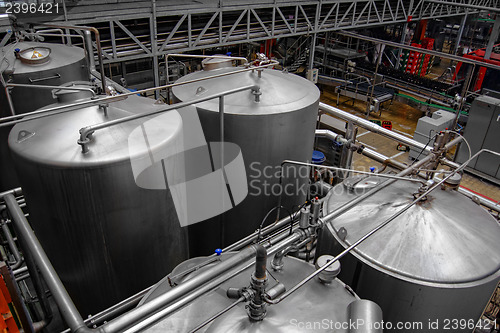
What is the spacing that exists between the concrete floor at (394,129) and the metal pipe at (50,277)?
4924 mm

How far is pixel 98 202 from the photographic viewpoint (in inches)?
103

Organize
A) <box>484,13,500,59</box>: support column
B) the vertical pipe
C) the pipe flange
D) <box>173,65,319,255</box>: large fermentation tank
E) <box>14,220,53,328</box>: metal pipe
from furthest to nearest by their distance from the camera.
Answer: <box>484,13,500,59</box>: support column < <box>173,65,319,255</box>: large fermentation tank < <box>14,220,53,328</box>: metal pipe < the pipe flange < the vertical pipe

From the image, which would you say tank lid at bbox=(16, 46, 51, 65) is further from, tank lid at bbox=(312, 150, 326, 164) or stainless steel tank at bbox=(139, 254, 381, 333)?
tank lid at bbox=(312, 150, 326, 164)

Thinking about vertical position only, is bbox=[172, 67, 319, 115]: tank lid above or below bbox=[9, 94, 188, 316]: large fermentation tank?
above

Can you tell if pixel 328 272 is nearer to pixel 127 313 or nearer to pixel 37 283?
pixel 127 313

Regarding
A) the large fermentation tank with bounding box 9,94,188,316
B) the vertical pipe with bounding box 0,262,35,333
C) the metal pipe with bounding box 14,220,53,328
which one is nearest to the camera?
the vertical pipe with bounding box 0,262,35,333

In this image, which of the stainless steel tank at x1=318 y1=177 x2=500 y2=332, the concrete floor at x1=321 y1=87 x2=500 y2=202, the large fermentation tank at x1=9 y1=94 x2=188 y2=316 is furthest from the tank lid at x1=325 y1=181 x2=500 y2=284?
the concrete floor at x1=321 y1=87 x2=500 y2=202

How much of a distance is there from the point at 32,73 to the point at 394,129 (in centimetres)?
900

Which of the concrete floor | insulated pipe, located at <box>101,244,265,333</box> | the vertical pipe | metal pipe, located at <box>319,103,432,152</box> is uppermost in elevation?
insulated pipe, located at <box>101,244,265,333</box>

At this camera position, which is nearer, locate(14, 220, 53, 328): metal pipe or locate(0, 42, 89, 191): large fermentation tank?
locate(14, 220, 53, 328): metal pipe

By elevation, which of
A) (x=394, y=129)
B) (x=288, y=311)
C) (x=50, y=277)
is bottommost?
(x=394, y=129)

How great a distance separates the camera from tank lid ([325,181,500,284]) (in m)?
2.60

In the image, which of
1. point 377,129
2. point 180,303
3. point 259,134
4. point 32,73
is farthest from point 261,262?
point 32,73

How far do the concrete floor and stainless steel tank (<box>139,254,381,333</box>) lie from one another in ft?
14.2
